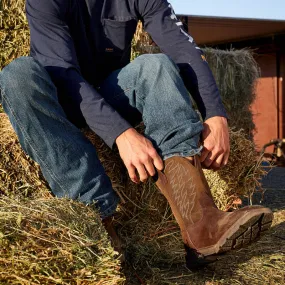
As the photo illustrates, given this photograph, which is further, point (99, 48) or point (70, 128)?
point (99, 48)

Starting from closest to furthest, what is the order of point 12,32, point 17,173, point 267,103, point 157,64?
point 157,64, point 17,173, point 12,32, point 267,103

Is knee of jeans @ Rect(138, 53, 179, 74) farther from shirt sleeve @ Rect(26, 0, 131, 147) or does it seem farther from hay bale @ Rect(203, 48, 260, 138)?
hay bale @ Rect(203, 48, 260, 138)

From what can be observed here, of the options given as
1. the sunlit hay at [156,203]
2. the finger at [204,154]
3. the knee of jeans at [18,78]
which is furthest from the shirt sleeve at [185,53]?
the knee of jeans at [18,78]

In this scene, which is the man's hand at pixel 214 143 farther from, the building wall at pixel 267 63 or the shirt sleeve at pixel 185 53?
the building wall at pixel 267 63

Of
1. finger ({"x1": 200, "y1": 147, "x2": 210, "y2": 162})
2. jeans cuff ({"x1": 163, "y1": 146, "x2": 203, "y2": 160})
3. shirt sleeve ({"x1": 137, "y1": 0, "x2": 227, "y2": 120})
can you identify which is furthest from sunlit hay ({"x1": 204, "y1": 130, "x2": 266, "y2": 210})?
jeans cuff ({"x1": 163, "y1": 146, "x2": 203, "y2": 160})

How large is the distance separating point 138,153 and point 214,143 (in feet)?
0.99

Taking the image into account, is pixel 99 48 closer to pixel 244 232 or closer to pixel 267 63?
pixel 244 232

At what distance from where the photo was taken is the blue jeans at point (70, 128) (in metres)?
1.59

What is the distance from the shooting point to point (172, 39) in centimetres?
202

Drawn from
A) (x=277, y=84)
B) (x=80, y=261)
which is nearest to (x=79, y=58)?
(x=80, y=261)

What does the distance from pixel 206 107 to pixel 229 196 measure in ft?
2.00

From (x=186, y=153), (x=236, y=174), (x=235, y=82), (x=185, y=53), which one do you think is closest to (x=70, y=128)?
(x=186, y=153)

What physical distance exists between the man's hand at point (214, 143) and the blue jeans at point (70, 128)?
95 mm

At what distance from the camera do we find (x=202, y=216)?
157 cm
